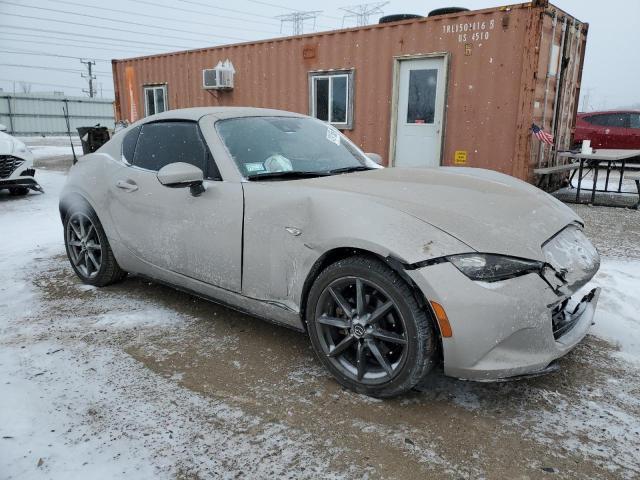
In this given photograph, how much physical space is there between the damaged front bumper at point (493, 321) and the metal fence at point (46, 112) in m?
33.6

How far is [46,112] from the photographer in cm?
3212

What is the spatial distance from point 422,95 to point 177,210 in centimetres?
632

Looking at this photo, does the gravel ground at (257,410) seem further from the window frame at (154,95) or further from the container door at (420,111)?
the window frame at (154,95)

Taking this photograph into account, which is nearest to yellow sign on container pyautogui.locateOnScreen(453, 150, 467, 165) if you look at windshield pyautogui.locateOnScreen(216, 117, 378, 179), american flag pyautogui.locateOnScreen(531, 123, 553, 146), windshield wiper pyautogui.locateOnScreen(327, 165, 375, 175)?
american flag pyautogui.locateOnScreen(531, 123, 553, 146)

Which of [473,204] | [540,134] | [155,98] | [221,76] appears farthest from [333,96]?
[473,204]

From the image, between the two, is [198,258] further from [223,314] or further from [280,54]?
[280,54]

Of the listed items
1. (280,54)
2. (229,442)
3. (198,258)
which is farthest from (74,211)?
(280,54)

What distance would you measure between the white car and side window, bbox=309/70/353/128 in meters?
5.31

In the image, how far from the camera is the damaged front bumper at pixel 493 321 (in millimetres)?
1968

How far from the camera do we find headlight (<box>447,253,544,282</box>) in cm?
201

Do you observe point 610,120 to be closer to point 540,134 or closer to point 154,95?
point 540,134

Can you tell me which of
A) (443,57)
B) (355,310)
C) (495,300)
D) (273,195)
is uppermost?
(443,57)

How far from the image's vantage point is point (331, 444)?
200 centimetres

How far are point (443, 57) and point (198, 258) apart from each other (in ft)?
21.2
